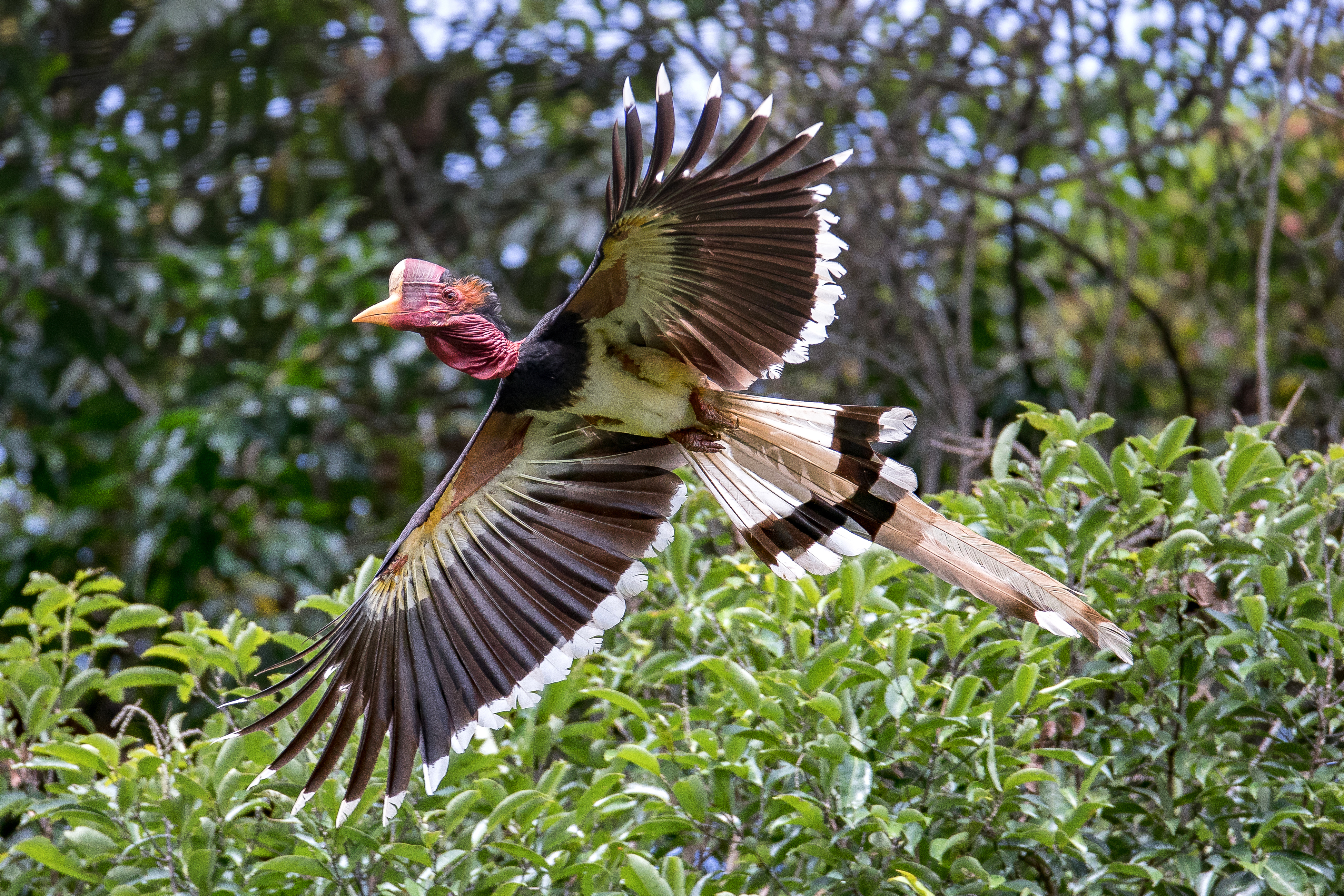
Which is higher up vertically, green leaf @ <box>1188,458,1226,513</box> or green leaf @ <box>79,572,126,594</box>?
green leaf @ <box>1188,458,1226,513</box>

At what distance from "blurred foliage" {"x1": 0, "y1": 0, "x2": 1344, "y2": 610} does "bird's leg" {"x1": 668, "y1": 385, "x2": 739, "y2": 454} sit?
1.46 metres

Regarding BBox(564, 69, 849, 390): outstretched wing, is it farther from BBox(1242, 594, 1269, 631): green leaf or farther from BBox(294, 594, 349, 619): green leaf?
BBox(1242, 594, 1269, 631): green leaf

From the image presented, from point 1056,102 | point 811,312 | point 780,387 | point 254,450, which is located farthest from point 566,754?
point 1056,102

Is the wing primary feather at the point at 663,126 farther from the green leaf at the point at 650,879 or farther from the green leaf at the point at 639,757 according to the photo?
the green leaf at the point at 650,879

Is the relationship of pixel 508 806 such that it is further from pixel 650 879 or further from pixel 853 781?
pixel 853 781

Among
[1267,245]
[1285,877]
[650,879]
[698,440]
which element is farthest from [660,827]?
[1267,245]

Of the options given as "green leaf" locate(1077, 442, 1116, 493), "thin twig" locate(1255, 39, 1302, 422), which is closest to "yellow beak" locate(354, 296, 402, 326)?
"green leaf" locate(1077, 442, 1116, 493)

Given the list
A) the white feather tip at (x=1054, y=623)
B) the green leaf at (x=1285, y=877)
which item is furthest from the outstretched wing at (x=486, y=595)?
the green leaf at (x=1285, y=877)

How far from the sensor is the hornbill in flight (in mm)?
2277

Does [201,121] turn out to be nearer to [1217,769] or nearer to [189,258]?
[189,258]

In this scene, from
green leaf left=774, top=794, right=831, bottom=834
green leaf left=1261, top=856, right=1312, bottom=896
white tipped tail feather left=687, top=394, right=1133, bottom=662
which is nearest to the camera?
green leaf left=1261, top=856, right=1312, bottom=896

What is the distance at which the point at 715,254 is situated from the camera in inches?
94.0

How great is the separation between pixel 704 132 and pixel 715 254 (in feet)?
1.01

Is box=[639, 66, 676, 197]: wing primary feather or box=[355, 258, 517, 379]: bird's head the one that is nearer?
box=[639, 66, 676, 197]: wing primary feather
